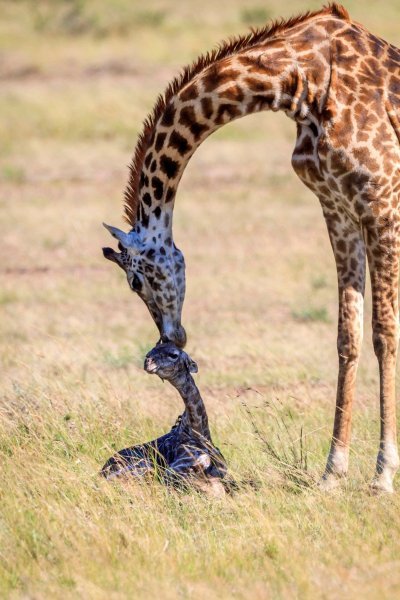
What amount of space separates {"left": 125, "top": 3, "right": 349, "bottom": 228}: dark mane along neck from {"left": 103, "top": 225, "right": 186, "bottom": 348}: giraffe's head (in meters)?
0.19

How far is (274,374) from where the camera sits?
9414 millimetres

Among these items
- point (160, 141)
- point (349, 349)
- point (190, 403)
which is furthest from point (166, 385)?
point (160, 141)

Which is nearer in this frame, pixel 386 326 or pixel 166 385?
pixel 386 326

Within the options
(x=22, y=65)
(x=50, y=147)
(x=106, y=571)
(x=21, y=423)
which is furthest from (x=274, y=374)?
(x=22, y=65)

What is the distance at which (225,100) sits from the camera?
678 cm

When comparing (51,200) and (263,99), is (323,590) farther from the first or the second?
(51,200)

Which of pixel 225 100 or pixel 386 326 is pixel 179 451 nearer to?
pixel 386 326

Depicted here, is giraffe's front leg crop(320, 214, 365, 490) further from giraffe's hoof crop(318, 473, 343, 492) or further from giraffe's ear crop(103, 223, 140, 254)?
giraffe's ear crop(103, 223, 140, 254)

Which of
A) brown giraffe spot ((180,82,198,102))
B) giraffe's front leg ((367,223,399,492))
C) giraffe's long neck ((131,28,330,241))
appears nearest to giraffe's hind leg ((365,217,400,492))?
giraffe's front leg ((367,223,399,492))

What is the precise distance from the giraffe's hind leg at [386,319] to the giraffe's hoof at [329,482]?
20cm

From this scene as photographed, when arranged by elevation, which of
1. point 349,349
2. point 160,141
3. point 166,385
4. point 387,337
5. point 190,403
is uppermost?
point 160,141

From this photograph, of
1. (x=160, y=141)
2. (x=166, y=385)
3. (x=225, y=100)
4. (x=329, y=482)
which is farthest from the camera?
(x=166, y=385)

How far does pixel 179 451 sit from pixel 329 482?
844 mm

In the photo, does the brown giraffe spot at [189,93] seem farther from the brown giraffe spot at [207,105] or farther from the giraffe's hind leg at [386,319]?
the giraffe's hind leg at [386,319]
